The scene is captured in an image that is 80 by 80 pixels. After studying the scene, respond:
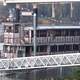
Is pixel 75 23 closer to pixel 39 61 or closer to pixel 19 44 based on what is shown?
pixel 19 44

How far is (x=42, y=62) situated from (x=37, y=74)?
194 centimetres

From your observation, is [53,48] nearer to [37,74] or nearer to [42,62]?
[37,74]

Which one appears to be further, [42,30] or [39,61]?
[42,30]

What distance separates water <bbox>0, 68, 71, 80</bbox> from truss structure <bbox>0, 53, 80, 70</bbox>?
48cm

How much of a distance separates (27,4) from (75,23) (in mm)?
3013

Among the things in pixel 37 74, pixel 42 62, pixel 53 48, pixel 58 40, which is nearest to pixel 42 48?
pixel 53 48

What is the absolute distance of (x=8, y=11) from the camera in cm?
3797

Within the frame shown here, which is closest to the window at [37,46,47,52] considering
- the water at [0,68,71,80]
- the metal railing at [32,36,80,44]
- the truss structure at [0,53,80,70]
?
the metal railing at [32,36,80,44]

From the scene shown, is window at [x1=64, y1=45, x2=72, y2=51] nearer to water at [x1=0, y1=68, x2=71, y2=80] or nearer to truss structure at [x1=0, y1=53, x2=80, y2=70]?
water at [x1=0, y1=68, x2=71, y2=80]

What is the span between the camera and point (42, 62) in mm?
28297

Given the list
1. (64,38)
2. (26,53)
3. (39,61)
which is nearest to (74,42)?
(64,38)

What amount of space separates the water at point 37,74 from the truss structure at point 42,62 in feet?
1.58

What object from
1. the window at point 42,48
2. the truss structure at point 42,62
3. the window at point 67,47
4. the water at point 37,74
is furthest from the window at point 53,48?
the truss structure at point 42,62

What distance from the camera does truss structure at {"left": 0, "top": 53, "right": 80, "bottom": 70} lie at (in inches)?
1105
